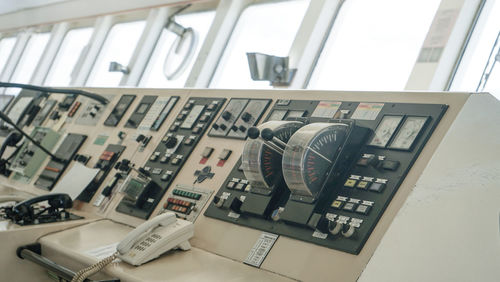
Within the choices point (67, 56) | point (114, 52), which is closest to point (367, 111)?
point (114, 52)

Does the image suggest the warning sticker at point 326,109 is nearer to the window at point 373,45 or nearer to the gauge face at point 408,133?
the gauge face at point 408,133

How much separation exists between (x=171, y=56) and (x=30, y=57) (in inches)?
168

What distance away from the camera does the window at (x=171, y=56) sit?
5602 mm

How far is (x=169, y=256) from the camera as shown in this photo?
70.0 inches

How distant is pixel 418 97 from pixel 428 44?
1.80 metres

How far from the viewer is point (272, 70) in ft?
13.5

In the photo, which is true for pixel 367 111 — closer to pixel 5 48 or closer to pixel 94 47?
pixel 94 47

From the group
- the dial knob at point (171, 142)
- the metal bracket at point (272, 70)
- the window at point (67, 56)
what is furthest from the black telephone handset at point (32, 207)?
the window at point (67, 56)

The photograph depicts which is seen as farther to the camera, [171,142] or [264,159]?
[171,142]

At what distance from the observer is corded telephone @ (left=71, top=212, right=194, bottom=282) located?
1700mm

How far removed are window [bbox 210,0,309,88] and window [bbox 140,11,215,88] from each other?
0.41 metres

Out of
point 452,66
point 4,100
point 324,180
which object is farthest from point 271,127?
point 4,100

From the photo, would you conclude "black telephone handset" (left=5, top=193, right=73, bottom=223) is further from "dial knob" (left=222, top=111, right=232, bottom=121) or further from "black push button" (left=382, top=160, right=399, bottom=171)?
"black push button" (left=382, top=160, right=399, bottom=171)

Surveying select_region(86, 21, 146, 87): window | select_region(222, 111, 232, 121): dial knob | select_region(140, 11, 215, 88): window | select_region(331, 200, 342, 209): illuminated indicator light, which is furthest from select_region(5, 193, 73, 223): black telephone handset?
select_region(86, 21, 146, 87): window
